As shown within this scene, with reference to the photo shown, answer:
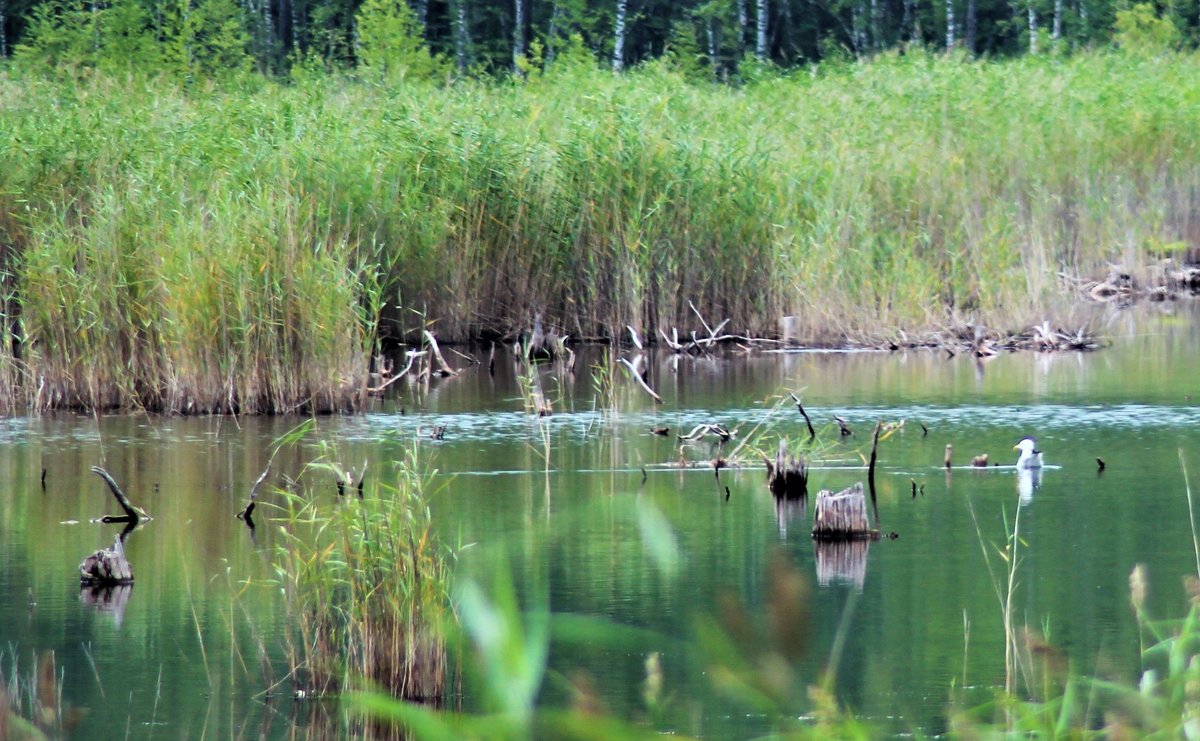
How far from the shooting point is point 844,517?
7270 millimetres

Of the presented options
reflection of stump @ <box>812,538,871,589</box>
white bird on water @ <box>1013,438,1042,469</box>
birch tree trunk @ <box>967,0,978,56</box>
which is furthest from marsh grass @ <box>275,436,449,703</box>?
birch tree trunk @ <box>967,0,978,56</box>

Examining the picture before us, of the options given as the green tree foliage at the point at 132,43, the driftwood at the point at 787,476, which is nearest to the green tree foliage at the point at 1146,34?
the green tree foliage at the point at 132,43

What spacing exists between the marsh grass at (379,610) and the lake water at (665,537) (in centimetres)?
14

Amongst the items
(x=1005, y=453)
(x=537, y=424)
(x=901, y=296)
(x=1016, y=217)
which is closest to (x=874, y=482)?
(x=1005, y=453)

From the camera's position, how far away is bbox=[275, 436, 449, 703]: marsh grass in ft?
17.6

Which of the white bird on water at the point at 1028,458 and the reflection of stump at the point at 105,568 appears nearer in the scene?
the reflection of stump at the point at 105,568

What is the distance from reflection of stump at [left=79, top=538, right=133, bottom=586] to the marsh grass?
1.38m

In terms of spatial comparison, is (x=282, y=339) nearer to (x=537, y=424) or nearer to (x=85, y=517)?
(x=537, y=424)

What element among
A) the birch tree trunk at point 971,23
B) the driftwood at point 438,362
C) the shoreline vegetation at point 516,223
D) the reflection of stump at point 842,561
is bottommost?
the reflection of stump at point 842,561

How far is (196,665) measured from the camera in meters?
5.73

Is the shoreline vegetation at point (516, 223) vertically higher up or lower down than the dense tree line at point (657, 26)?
lower down

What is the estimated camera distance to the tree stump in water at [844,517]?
7270 mm

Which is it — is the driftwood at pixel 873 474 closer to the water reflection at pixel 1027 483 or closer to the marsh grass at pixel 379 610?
the water reflection at pixel 1027 483

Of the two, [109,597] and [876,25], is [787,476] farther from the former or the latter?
[876,25]
